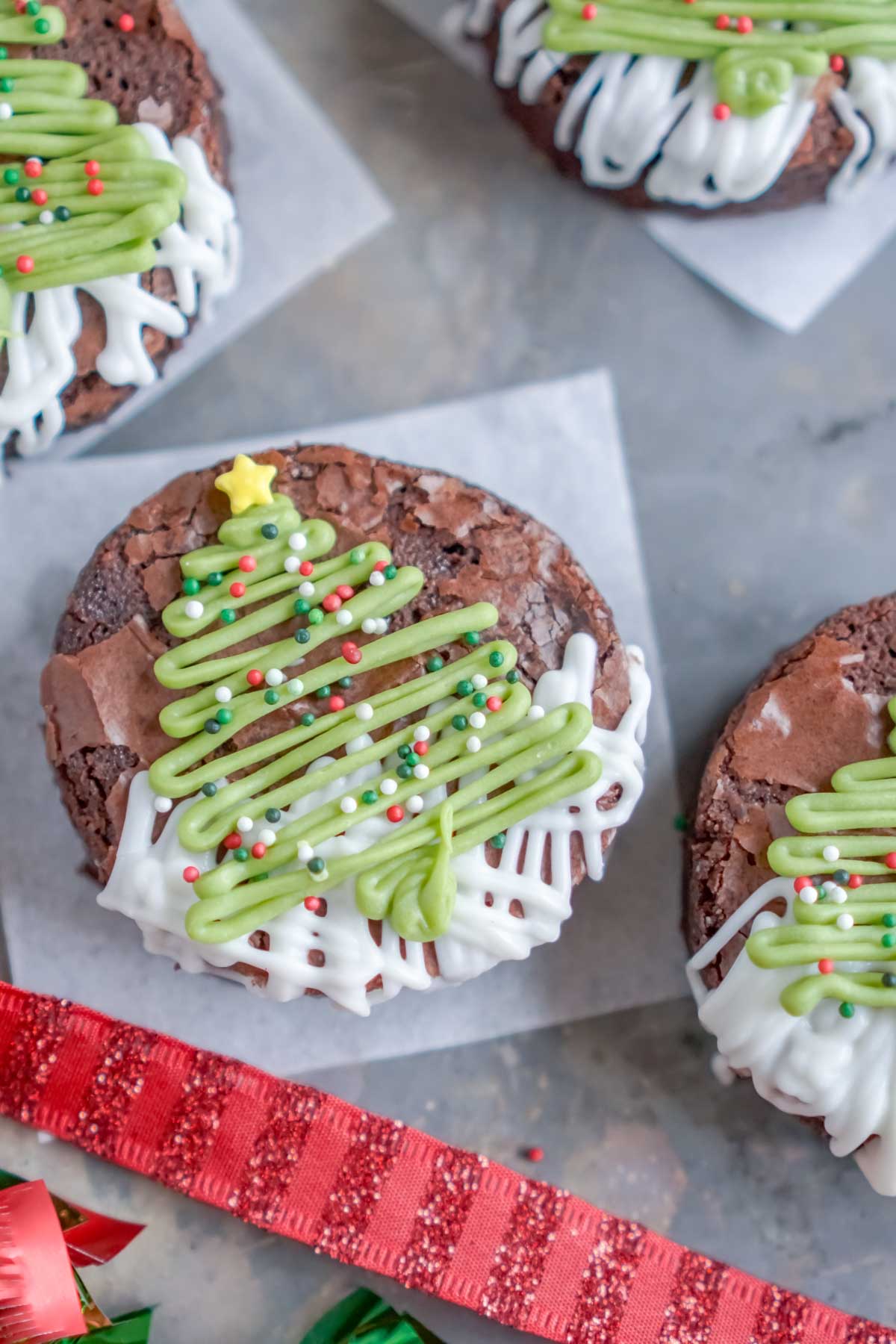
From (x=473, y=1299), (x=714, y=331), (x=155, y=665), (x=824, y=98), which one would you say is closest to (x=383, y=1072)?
(x=473, y=1299)

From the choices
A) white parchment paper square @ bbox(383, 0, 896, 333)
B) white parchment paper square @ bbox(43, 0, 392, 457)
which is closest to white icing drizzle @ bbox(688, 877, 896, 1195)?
white parchment paper square @ bbox(383, 0, 896, 333)

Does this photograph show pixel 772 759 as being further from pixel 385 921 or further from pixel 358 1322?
pixel 358 1322

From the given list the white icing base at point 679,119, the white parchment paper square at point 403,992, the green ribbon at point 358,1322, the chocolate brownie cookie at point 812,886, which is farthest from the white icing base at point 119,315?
the green ribbon at point 358,1322

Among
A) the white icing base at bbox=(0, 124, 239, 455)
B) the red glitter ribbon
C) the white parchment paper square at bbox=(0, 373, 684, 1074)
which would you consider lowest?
the red glitter ribbon

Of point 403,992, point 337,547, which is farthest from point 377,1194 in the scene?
point 337,547

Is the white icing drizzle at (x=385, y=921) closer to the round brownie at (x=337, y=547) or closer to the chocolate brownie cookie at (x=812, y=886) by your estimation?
the round brownie at (x=337, y=547)

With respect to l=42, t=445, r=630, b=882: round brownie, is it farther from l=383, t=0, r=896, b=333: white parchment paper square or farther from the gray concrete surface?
l=383, t=0, r=896, b=333: white parchment paper square

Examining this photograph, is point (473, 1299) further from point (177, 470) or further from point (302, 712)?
point (177, 470)
